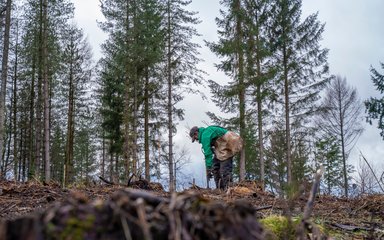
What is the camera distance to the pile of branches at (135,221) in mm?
787

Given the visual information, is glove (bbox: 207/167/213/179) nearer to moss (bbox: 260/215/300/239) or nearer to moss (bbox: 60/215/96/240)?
moss (bbox: 260/215/300/239)

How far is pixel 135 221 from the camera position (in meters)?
0.84

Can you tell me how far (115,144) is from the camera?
103ft

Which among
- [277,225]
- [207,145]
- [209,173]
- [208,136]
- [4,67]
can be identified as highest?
[4,67]

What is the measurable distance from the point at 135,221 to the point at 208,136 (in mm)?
9370

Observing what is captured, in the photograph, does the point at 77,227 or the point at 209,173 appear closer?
the point at 77,227

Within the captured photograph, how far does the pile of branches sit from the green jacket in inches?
364

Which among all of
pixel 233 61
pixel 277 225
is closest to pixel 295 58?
pixel 233 61

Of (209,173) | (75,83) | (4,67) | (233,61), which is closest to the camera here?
(209,173)

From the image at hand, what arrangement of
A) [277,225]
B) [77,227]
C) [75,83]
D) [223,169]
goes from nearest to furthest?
[77,227] < [277,225] < [223,169] < [75,83]

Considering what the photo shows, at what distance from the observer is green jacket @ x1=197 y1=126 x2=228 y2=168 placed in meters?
10.2

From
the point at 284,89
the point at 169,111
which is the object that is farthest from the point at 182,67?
the point at 284,89

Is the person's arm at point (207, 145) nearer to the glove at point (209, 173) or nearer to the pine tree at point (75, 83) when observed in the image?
the glove at point (209, 173)

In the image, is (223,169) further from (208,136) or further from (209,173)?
(208,136)
